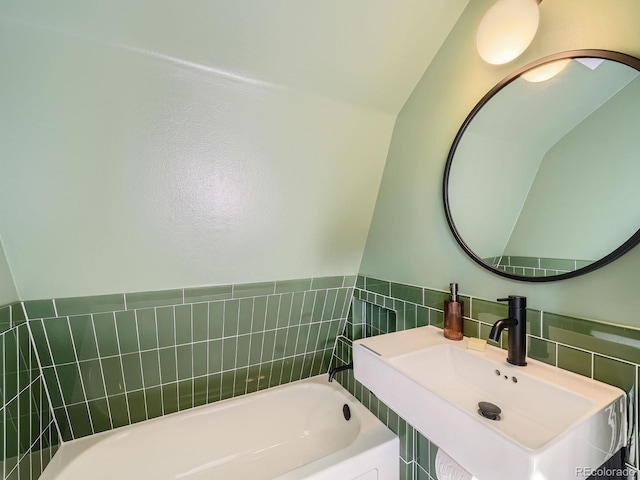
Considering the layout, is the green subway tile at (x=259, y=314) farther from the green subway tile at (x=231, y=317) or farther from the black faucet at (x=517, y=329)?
the black faucet at (x=517, y=329)

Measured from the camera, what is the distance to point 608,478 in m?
0.82

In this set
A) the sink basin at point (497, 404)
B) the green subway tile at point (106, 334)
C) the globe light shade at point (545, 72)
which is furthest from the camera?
the green subway tile at point (106, 334)

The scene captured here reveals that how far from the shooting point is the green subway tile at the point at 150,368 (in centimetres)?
165

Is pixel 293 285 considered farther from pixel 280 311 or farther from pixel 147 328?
pixel 147 328

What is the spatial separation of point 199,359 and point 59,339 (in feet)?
2.32

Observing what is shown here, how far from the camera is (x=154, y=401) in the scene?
5.74ft

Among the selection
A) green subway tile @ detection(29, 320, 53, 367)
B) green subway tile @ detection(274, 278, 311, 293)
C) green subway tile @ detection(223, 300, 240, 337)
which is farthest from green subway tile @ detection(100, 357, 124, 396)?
green subway tile @ detection(274, 278, 311, 293)

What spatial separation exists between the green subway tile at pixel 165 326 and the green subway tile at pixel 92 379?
1.04 feet

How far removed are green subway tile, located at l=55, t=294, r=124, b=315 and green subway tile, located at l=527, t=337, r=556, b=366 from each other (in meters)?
1.86

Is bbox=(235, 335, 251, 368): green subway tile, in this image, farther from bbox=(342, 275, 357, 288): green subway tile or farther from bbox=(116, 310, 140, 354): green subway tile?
bbox=(342, 275, 357, 288): green subway tile

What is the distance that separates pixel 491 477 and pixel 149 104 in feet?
5.33

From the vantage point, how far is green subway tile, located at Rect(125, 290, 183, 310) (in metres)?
1.52

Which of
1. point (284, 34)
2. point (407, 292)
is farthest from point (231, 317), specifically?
point (284, 34)

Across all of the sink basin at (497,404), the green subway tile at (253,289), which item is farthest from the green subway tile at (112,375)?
the sink basin at (497,404)
